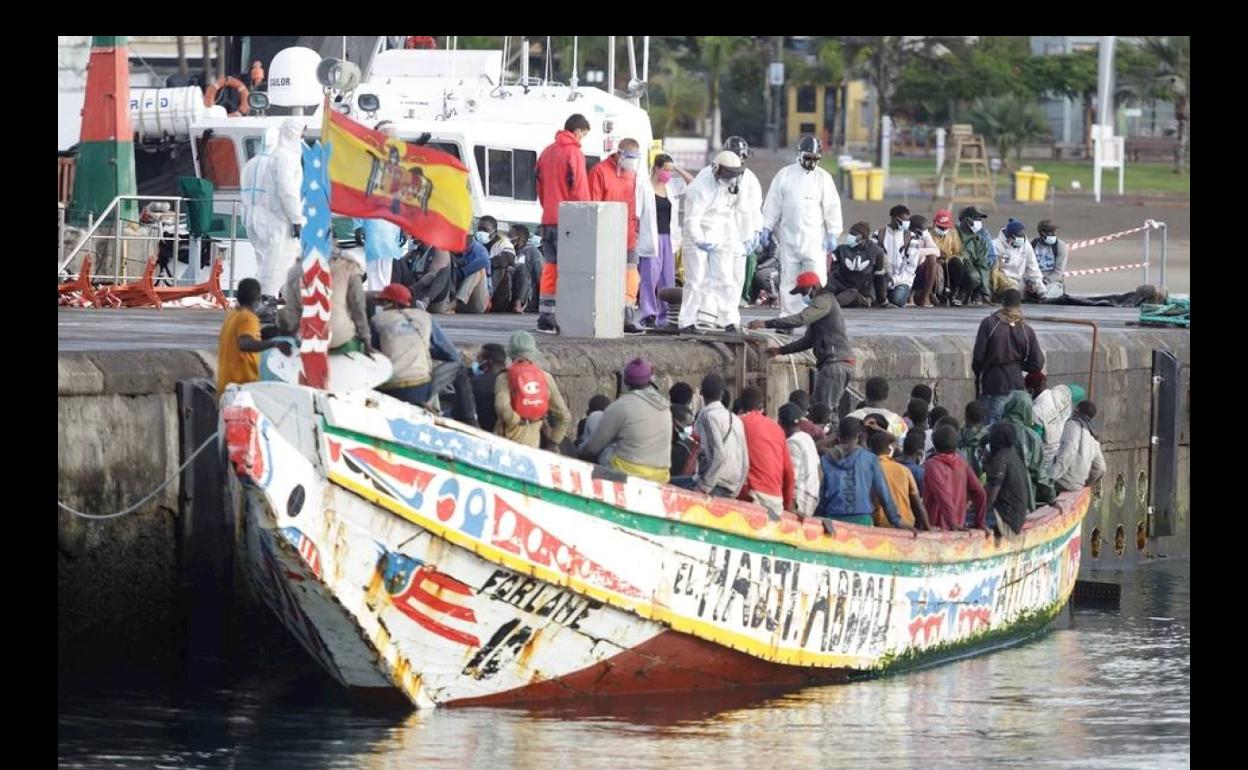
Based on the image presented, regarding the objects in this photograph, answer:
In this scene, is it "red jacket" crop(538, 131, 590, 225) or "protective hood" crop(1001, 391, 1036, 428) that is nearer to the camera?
"protective hood" crop(1001, 391, 1036, 428)

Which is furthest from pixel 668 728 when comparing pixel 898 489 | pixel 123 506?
pixel 123 506

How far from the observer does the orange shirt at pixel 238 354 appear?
1360cm

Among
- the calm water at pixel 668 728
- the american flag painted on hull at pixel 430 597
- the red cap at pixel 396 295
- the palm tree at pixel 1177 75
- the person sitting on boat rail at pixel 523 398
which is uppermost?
the palm tree at pixel 1177 75

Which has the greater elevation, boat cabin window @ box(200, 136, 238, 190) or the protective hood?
boat cabin window @ box(200, 136, 238, 190)

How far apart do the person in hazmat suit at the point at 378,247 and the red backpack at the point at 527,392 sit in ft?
12.6

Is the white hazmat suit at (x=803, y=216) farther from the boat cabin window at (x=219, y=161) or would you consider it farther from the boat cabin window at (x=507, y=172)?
the boat cabin window at (x=219, y=161)

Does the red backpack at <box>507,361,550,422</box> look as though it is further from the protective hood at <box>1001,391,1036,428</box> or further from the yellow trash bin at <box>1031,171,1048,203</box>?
the yellow trash bin at <box>1031,171,1048,203</box>

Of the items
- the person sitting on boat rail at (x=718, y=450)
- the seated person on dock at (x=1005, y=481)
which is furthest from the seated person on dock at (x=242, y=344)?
the seated person on dock at (x=1005, y=481)

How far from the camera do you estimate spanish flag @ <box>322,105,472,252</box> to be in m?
13.4

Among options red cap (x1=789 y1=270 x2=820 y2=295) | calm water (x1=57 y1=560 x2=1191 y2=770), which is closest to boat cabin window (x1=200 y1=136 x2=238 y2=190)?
red cap (x1=789 y1=270 x2=820 y2=295)

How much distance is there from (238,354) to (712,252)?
17.7ft

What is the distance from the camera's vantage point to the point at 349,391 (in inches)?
510

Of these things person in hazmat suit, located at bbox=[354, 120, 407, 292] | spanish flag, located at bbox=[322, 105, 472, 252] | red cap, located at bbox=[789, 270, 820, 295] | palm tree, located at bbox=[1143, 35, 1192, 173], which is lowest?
red cap, located at bbox=[789, 270, 820, 295]

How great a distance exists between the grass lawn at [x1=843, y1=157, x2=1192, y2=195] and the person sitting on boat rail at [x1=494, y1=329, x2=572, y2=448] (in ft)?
122
